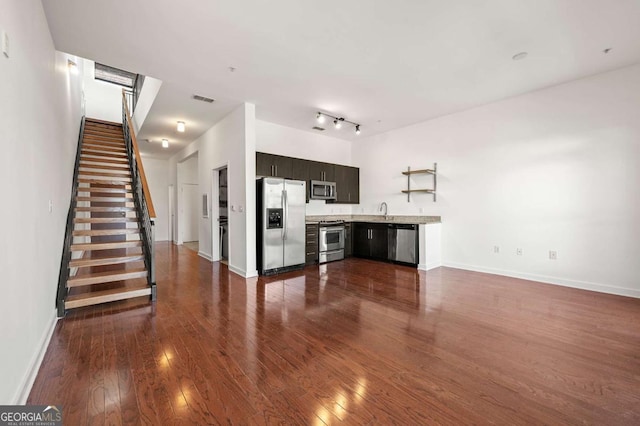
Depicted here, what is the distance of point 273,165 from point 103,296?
3.30 m

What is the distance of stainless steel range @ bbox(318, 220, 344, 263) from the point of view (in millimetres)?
5754

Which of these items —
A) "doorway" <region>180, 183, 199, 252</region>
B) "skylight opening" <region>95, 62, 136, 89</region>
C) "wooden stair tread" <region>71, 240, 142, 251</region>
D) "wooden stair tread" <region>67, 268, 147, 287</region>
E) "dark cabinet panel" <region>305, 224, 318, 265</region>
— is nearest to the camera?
"wooden stair tread" <region>67, 268, 147, 287</region>

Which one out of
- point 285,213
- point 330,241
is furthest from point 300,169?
point 330,241

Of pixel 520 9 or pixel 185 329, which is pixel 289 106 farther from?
pixel 185 329

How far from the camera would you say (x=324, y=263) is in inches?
228

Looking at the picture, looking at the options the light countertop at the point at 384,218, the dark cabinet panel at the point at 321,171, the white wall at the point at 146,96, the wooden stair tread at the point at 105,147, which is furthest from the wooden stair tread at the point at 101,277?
the dark cabinet panel at the point at 321,171

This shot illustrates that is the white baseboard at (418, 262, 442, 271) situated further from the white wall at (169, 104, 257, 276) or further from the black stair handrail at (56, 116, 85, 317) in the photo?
the black stair handrail at (56, 116, 85, 317)

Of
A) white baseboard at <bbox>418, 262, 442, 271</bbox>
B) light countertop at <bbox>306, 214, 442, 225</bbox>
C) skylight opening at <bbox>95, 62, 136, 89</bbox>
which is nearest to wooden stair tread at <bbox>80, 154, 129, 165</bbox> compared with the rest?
skylight opening at <bbox>95, 62, 136, 89</bbox>

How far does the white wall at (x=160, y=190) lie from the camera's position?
29.6 ft

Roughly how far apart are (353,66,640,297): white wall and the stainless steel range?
1848mm

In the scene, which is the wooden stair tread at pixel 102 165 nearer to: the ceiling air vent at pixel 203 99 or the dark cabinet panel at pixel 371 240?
the ceiling air vent at pixel 203 99

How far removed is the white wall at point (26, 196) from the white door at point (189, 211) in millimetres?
5649

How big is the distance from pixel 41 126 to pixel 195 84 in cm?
196

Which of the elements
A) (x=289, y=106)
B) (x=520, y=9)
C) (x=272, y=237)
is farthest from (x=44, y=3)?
(x=520, y=9)
